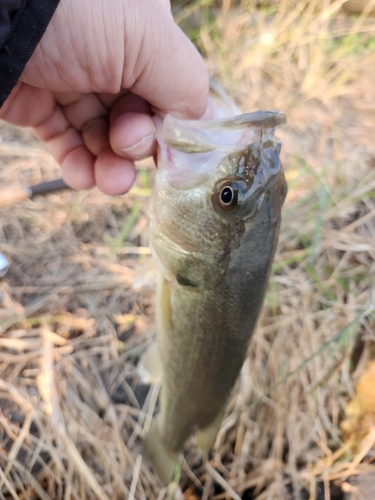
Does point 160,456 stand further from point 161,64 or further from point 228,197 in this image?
point 161,64

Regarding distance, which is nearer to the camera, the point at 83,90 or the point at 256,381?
the point at 83,90

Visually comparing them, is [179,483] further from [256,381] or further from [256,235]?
[256,235]

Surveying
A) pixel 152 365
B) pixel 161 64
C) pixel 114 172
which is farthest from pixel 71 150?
pixel 152 365

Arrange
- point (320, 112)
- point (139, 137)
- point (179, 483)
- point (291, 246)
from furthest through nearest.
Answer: point (320, 112) → point (291, 246) → point (179, 483) → point (139, 137)

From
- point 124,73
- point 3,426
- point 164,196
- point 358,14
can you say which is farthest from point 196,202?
point 358,14

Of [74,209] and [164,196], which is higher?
[164,196]

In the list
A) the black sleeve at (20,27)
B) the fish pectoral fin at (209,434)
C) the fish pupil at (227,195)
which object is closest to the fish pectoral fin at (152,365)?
the fish pectoral fin at (209,434)
